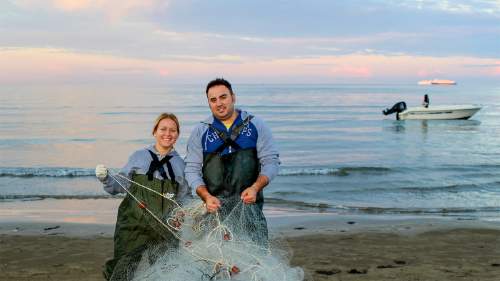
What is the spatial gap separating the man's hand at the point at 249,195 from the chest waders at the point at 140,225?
0.64 meters

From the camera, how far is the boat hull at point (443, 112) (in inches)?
1534

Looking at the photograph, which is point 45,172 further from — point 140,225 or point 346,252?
point 140,225

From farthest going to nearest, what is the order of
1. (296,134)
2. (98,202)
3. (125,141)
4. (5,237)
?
(296,134)
(125,141)
(98,202)
(5,237)

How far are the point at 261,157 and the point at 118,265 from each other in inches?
50.7

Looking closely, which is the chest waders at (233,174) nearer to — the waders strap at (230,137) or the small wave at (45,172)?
the waders strap at (230,137)

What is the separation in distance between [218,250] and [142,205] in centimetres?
68

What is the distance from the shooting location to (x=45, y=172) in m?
18.1

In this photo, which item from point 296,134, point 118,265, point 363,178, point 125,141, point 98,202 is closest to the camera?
point 118,265

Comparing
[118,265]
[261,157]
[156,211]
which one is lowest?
[118,265]

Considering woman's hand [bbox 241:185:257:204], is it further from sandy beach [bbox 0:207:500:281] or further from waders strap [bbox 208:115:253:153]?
sandy beach [bbox 0:207:500:281]

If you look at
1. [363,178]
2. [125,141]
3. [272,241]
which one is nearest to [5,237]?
[272,241]

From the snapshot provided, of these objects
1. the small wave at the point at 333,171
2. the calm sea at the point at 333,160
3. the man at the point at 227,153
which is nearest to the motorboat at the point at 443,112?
the calm sea at the point at 333,160

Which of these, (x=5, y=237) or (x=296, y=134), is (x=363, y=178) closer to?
(x=5, y=237)

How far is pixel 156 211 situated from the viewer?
4.14 metres
